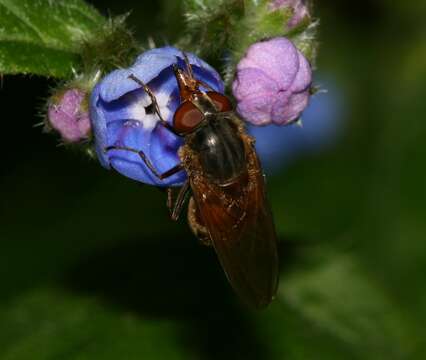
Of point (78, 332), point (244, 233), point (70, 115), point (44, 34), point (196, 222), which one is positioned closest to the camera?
point (244, 233)

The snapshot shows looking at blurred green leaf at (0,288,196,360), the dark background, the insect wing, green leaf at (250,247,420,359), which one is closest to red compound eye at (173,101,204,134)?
the insect wing

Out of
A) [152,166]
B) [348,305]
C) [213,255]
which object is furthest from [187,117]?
[348,305]

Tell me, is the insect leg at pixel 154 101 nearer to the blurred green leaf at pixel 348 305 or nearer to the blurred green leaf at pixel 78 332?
the blurred green leaf at pixel 78 332

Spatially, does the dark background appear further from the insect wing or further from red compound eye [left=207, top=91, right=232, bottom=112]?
the insect wing

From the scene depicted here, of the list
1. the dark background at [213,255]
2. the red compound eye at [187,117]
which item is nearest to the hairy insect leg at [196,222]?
the red compound eye at [187,117]

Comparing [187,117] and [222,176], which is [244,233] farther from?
[187,117]

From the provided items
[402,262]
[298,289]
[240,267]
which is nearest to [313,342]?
[298,289]

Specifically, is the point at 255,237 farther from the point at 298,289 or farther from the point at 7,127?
the point at 7,127
